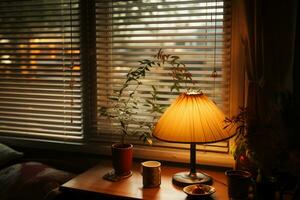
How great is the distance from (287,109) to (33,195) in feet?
4.36

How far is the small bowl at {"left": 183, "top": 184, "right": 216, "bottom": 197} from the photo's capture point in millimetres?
1593

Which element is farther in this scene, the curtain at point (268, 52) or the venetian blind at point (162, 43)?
the venetian blind at point (162, 43)

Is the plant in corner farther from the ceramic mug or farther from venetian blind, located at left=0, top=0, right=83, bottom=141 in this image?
venetian blind, located at left=0, top=0, right=83, bottom=141

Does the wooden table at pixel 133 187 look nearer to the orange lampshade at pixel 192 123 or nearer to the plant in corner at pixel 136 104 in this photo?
the plant in corner at pixel 136 104

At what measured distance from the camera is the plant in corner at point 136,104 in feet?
6.27

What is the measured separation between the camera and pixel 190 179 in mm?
1791

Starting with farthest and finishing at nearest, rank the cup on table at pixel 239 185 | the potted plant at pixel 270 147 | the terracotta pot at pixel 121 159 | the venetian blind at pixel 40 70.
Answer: the venetian blind at pixel 40 70, the terracotta pot at pixel 121 159, the cup on table at pixel 239 185, the potted plant at pixel 270 147

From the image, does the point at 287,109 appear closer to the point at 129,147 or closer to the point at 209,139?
the point at 209,139

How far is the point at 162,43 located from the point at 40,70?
88 centimetres

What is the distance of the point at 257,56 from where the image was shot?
172cm

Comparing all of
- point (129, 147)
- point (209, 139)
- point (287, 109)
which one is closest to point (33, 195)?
point (129, 147)

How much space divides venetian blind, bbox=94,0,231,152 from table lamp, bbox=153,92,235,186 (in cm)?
32

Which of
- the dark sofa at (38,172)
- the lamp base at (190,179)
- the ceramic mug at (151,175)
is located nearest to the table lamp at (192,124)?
the lamp base at (190,179)

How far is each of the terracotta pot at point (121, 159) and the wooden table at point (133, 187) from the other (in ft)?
0.18
